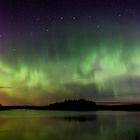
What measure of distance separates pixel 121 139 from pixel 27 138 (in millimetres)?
7768

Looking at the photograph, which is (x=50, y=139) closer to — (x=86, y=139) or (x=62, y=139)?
(x=62, y=139)

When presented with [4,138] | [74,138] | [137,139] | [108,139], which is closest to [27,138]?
[4,138]

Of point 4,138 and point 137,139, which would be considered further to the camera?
point 4,138

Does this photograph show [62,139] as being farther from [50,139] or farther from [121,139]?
[121,139]

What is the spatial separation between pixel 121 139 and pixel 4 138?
9.44m

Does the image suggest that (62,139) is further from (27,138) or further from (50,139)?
(27,138)

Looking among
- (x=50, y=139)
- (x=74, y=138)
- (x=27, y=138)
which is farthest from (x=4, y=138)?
(x=74, y=138)

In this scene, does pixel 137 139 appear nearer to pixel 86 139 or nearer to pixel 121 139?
pixel 121 139

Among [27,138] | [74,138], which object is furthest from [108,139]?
[27,138]

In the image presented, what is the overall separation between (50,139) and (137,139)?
6.89 m

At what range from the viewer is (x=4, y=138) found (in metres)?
29.4

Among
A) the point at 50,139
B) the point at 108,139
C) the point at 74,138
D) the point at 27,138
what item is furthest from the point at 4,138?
the point at 108,139

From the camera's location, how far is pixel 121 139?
28281 millimetres

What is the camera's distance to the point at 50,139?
95.1 feet
